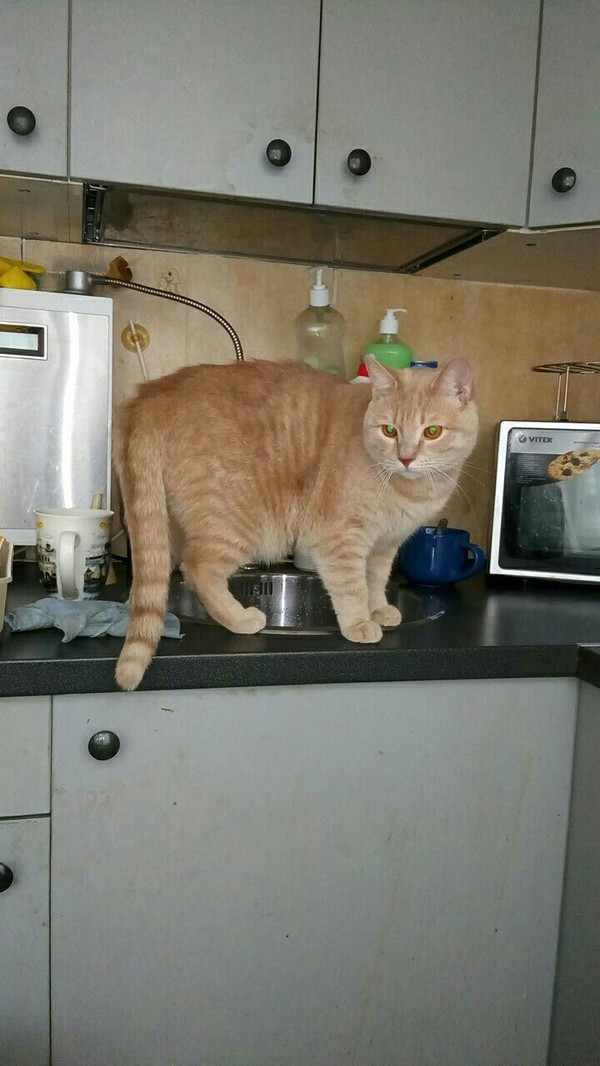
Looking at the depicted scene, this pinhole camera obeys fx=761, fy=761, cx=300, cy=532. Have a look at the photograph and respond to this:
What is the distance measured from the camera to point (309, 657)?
96 cm

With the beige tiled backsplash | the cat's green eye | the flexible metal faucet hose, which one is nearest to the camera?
the cat's green eye

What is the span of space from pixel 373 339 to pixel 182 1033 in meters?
1.35

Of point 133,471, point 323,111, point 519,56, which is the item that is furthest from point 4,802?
point 519,56

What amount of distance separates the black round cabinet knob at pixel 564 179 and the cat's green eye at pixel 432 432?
544mm

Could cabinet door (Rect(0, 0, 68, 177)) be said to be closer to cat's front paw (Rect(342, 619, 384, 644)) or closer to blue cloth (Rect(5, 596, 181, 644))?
blue cloth (Rect(5, 596, 181, 644))

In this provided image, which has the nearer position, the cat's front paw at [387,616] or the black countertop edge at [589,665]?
the black countertop edge at [589,665]

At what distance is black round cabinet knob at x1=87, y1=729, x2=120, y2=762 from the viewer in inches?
36.1

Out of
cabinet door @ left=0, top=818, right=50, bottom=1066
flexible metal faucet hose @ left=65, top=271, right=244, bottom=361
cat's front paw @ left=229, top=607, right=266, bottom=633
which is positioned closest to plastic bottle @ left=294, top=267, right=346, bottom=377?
flexible metal faucet hose @ left=65, top=271, right=244, bottom=361

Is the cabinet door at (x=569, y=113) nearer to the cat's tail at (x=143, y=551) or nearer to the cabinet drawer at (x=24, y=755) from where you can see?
the cat's tail at (x=143, y=551)

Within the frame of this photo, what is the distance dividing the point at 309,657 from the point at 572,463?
770 mm

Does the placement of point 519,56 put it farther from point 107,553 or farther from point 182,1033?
Answer: point 182,1033

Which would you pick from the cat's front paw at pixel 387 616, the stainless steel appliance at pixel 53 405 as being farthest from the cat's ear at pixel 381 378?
the stainless steel appliance at pixel 53 405

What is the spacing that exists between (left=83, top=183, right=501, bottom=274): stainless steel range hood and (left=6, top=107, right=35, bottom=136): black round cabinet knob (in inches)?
4.7

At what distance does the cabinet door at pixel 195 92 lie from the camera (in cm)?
118
